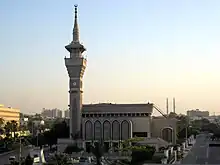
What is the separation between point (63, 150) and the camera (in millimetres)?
81562

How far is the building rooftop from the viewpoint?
8463 centimetres

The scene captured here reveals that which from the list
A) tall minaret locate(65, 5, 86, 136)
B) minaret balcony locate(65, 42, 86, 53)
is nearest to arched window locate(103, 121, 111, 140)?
tall minaret locate(65, 5, 86, 136)

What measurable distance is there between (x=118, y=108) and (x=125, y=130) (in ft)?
14.3

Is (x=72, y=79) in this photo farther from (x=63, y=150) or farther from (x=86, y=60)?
(x=63, y=150)

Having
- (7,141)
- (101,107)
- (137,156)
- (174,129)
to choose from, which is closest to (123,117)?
(101,107)

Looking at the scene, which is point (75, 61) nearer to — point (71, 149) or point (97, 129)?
point (97, 129)

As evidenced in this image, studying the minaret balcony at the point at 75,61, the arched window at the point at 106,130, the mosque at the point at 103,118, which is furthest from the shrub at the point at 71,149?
the minaret balcony at the point at 75,61

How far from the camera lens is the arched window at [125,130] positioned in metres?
83.9

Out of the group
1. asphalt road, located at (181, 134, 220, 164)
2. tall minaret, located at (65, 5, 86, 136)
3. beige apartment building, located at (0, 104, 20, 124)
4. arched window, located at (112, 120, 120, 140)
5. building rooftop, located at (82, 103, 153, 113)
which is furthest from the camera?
beige apartment building, located at (0, 104, 20, 124)

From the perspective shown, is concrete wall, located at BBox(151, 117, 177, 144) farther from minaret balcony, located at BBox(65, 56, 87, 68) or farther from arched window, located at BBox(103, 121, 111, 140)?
minaret balcony, located at BBox(65, 56, 87, 68)

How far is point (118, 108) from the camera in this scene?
281 feet

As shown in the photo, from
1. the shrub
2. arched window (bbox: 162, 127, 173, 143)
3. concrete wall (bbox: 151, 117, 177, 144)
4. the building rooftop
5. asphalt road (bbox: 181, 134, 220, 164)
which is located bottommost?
asphalt road (bbox: 181, 134, 220, 164)

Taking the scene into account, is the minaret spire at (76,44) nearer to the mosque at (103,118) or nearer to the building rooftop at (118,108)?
the mosque at (103,118)

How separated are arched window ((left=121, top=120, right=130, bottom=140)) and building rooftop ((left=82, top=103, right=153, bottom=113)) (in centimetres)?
226
